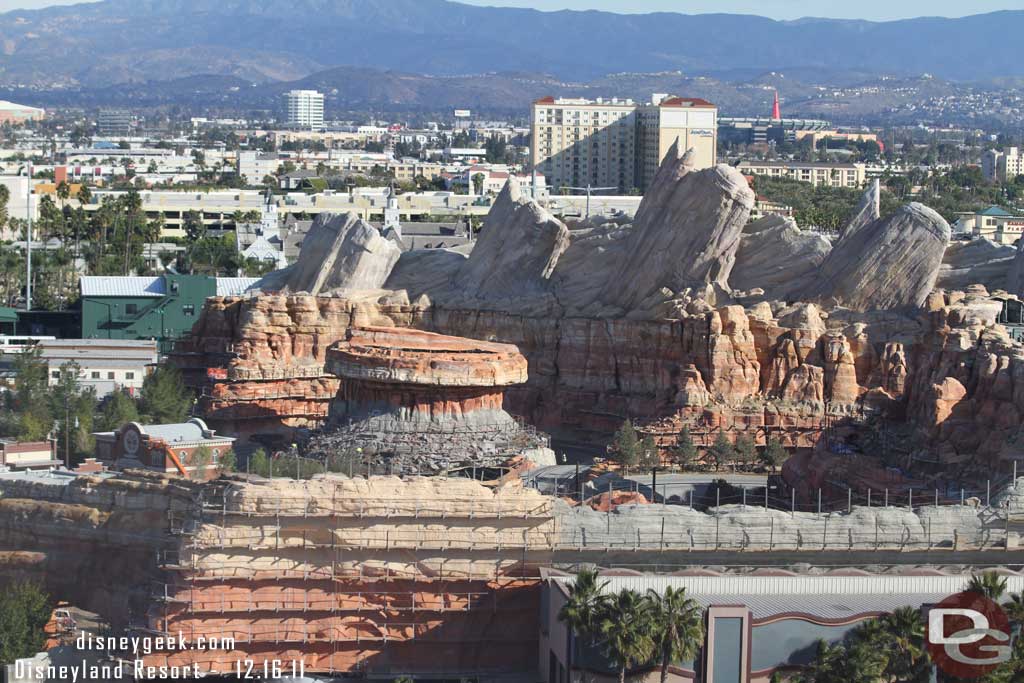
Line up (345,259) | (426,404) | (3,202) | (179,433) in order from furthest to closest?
(3,202), (345,259), (426,404), (179,433)

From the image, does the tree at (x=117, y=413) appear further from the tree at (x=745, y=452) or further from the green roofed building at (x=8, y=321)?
the green roofed building at (x=8, y=321)

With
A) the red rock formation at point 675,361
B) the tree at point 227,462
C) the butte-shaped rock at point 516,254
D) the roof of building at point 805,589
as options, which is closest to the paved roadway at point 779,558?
the roof of building at point 805,589

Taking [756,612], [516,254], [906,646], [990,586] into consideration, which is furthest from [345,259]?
[906,646]

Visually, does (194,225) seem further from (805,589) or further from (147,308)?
(805,589)

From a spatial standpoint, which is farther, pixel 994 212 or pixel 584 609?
pixel 994 212

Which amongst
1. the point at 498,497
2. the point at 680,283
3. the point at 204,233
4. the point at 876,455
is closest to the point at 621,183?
the point at 204,233

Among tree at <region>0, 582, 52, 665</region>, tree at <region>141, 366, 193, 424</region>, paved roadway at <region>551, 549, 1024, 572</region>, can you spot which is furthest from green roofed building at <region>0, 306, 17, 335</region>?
paved roadway at <region>551, 549, 1024, 572</region>

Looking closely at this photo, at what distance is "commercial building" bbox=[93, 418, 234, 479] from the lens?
5344cm

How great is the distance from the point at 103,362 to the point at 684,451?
23.1 metres

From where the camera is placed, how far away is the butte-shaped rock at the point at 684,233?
69000mm

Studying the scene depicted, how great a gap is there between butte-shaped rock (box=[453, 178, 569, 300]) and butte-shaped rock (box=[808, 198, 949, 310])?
10205 mm

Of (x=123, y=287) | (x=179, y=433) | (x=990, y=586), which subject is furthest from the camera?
(x=123, y=287)

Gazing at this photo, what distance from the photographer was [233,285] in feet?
284

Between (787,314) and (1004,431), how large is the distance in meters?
14.8
